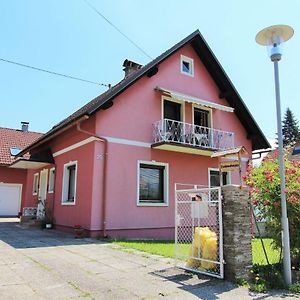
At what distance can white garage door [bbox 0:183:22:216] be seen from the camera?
89.2 ft

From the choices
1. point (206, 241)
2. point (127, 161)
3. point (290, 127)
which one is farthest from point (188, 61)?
point (290, 127)

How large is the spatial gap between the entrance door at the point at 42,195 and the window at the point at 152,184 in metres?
6.78

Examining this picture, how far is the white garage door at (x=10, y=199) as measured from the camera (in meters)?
27.2

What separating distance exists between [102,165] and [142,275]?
7.39 meters

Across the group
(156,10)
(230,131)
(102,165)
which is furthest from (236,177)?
(156,10)

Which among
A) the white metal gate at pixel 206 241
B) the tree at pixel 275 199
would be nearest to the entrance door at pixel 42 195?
the white metal gate at pixel 206 241

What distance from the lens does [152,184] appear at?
50.2 ft

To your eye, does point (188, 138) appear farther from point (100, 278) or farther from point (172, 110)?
point (100, 278)

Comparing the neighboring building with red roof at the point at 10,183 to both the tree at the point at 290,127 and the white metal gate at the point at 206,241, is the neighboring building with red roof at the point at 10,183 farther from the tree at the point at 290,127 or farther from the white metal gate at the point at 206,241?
the tree at the point at 290,127

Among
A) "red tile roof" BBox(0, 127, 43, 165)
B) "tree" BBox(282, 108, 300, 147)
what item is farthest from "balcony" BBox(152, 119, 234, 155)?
"tree" BBox(282, 108, 300, 147)

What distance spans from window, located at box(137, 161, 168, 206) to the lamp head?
28.0 ft

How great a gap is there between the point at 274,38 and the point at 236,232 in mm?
4173

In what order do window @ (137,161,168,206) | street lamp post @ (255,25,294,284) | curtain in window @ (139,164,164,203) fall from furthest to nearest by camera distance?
curtain in window @ (139,164,164,203), window @ (137,161,168,206), street lamp post @ (255,25,294,284)

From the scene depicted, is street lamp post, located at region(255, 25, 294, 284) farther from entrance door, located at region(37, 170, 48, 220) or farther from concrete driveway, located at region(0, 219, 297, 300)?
entrance door, located at region(37, 170, 48, 220)
